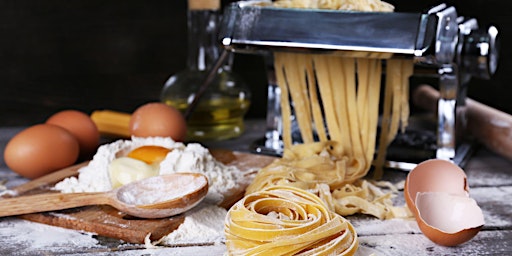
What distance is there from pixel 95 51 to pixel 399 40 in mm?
1139

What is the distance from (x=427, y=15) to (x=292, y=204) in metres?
0.47

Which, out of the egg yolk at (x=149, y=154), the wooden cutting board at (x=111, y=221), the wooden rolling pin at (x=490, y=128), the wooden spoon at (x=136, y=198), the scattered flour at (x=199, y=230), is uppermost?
the egg yolk at (x=149, y=154)

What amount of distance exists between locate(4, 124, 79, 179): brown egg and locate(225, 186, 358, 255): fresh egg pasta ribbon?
553 millimetres

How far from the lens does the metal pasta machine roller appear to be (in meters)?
1.25

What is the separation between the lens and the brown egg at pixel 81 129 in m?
1.54

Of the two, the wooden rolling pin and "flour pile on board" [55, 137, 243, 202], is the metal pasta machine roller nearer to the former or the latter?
the wooden rolling pin

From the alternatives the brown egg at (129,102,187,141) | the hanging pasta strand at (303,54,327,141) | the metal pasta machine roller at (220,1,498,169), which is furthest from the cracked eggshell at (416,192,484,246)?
the brown egg at (129,102,187,141)

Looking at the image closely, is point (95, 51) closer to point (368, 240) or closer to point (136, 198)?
point (136, 198)

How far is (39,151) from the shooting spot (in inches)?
54.5

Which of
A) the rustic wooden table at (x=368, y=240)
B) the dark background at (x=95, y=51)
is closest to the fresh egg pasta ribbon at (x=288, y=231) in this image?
the rustic wooden table at (x=368, y=240)

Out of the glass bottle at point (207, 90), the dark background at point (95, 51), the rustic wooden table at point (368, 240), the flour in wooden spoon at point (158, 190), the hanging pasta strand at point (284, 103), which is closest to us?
the rustic wooden table at point (368, 240)

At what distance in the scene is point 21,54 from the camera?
6.75 ft

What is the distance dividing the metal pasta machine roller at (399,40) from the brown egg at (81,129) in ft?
1.33

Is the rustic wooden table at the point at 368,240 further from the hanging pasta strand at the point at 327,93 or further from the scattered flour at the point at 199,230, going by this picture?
the hanging pasta strand at the point at 327,93
